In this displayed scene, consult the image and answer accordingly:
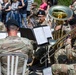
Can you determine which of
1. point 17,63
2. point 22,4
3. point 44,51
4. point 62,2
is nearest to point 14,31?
point 17,63

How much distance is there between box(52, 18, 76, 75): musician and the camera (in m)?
5.92

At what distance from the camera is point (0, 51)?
5699 mm

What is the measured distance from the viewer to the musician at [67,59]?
5.92 metres

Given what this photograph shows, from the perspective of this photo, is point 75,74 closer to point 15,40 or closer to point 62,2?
point 15,40

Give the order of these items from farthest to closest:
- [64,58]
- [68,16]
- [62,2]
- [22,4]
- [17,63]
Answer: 1. [62,2]
2. [22,4]
3. [68,16]
4. [64,58]
5. [17,63]

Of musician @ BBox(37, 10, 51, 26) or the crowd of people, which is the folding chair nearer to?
the crowd of people

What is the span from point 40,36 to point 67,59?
29.2 inches

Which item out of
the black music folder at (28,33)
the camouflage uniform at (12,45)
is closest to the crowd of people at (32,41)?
the camouflage uniform at (12,45)

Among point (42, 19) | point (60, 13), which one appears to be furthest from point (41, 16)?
point (60, 13)

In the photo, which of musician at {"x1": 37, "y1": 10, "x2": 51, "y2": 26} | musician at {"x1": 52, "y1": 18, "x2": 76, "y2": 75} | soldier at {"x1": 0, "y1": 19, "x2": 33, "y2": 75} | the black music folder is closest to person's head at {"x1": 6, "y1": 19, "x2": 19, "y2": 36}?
soldier at {"x1": 0, "y1": 19, "x2": 33, "y2": 75}

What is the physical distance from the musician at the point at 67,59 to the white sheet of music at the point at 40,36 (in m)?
0.35

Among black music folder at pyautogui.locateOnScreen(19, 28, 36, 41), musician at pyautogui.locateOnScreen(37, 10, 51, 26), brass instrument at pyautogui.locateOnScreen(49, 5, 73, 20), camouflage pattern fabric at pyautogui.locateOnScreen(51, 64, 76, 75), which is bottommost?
A: camouflage pattern fabric at pyautogui.locateOnScreen(51, 64, 76, 75)

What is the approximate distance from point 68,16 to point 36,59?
3.81 ft

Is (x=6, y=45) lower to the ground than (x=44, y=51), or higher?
higher
